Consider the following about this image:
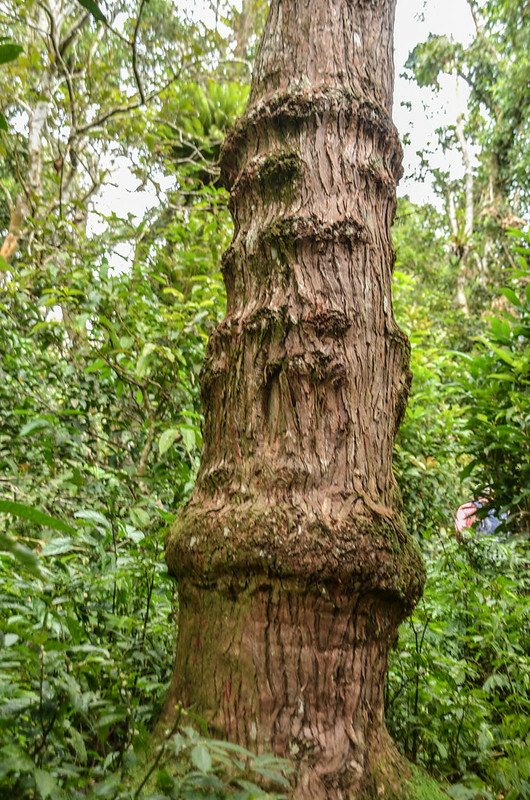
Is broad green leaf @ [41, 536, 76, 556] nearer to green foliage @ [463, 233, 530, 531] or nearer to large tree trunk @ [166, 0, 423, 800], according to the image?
large tree trunk @ [166, 0, 423, 800]

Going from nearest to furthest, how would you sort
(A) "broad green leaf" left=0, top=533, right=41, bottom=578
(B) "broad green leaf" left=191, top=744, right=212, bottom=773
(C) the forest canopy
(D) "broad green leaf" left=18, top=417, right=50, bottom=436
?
(A) "broad green leaf" left=0, top=533, right=41, bottom=578 < (B) "broad green leaf" left=191, top=744, right=212, bottom=773 < (C) the forest canopy < (D) "broad green leaf" left=18, top=417, right=50, bottom=436

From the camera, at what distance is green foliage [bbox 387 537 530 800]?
151 cm

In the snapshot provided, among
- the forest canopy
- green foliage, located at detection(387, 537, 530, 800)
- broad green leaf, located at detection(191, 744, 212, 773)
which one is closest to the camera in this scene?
broad green leaf, located at detection(191, 744, 212, 773)

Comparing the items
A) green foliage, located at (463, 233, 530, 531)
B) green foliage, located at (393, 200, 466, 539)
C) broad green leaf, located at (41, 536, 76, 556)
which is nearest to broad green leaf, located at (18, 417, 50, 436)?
broad green leaf, located at (41, 536, 76, 556)

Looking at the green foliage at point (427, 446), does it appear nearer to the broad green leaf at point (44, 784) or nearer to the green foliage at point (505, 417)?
the green foliage at point (505, 417)

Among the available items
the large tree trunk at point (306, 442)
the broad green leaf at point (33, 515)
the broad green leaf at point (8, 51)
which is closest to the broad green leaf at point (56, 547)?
the large tree trunk at point (306, 442)

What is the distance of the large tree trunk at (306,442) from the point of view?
49.2 inches

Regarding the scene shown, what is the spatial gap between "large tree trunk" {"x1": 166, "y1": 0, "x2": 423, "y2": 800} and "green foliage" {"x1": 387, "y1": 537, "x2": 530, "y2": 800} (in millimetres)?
325

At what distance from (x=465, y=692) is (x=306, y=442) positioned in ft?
3.19

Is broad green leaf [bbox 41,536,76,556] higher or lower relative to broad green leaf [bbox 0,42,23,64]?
lower

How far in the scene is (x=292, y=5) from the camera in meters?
1.93

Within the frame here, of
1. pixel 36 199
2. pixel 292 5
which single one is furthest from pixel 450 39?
pixel 292 5

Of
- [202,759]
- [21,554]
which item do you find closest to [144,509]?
[202,759]

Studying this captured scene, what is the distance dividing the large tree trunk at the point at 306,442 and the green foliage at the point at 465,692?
12.8 inches
